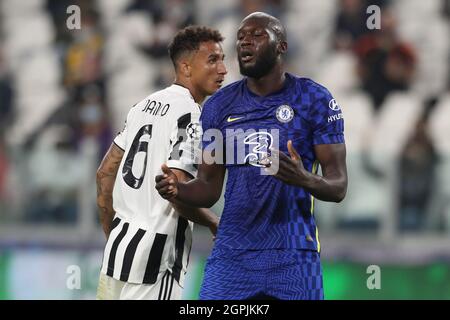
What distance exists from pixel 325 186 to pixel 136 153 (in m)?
1.35

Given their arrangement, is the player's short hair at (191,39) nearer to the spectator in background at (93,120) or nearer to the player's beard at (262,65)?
the player's beard at (262,65)

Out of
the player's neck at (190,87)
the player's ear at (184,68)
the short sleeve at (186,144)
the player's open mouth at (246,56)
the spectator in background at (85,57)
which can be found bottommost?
the short sleeve at (186,144)

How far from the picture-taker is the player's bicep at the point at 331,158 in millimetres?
4766

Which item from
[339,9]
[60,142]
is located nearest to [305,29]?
[339,9]

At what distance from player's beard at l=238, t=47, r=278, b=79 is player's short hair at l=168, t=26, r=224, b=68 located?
979 millimetres

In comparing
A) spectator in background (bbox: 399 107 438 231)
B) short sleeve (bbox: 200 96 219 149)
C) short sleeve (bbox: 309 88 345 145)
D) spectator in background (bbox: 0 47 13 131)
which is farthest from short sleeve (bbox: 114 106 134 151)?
spectator in background (bbox: 0 47 13 131)

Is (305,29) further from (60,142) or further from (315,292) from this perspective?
(315,292)

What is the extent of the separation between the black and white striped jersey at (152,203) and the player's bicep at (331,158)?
2.66ft

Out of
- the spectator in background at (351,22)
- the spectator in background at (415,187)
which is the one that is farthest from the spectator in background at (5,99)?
the spectator in background at (415,187)

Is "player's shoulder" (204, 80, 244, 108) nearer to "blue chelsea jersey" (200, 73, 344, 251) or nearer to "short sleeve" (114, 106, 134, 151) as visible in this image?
"blue chelsea jersey" (200, 73, 344, 251)

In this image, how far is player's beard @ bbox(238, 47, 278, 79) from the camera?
4879 millimetres
